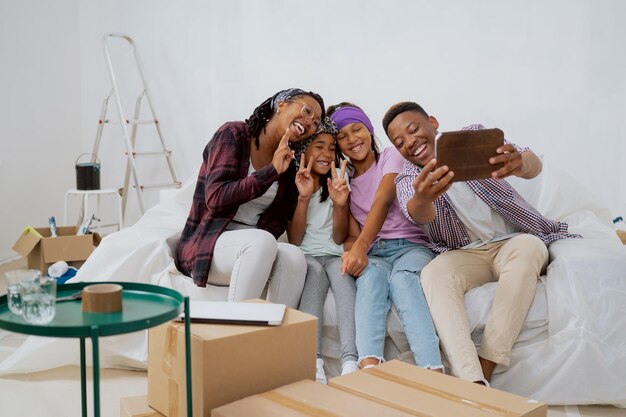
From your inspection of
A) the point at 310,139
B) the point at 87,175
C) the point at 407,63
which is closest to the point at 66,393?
the point at 310,139

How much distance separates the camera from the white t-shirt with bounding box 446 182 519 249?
7.47 feet

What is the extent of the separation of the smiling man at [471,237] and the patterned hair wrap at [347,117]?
158 mm

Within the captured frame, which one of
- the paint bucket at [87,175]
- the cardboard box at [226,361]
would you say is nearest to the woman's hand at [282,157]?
the cardboard box at [226,361]

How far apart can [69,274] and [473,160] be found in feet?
6.38

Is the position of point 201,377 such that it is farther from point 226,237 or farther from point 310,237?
point 310,237

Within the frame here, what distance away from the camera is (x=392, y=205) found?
2.47m

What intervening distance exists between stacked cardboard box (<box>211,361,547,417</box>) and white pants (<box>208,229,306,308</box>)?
2.26ft

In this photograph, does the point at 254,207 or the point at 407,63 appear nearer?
the point at 254,207

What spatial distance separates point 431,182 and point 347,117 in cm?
56

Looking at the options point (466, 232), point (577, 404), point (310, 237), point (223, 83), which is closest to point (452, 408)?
point (577, 404)

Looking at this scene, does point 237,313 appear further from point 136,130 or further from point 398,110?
point 136,130

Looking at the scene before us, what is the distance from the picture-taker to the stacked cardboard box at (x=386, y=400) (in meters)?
1.31

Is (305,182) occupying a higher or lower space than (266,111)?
lower

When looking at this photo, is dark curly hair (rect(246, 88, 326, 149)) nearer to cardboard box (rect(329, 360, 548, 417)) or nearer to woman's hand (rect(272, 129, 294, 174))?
woman's hand (rect(272, 129, 294, 174))
